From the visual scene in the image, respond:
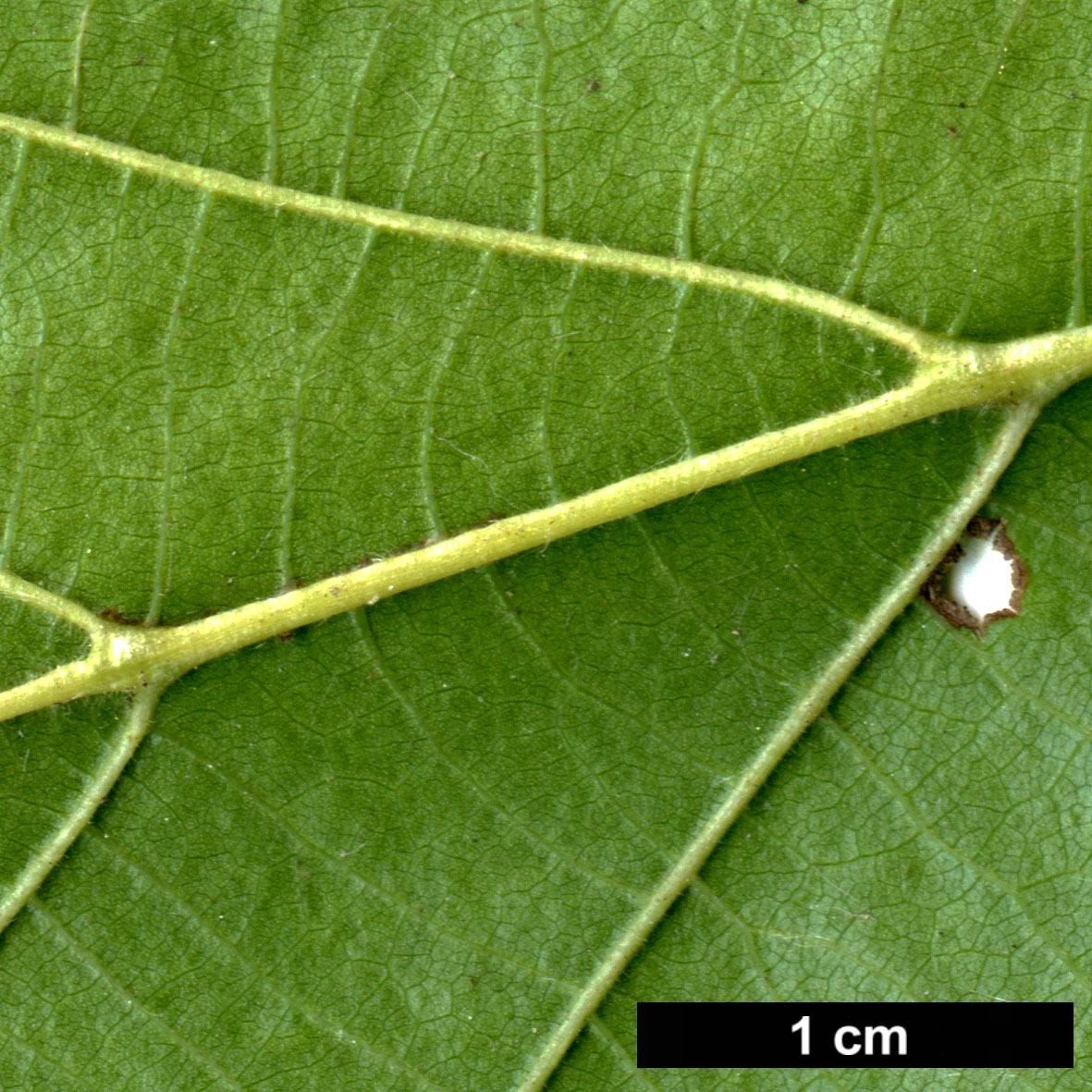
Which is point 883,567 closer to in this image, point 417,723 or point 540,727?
point 540,727

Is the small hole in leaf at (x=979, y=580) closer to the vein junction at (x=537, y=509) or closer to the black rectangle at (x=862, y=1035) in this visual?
the vein junction at (x=537, y=509)

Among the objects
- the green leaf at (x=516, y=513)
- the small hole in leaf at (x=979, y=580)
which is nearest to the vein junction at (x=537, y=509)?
the green leaf at (x=516, y=513)

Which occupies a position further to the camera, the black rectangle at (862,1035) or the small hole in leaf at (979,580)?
the black rectangle at (862,1035)

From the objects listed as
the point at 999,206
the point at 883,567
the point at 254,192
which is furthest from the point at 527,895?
the point at 999,206

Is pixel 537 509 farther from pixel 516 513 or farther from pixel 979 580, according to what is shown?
pixel 979 580

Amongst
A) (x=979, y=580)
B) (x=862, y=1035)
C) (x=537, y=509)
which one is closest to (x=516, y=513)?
(x=537, y=509)

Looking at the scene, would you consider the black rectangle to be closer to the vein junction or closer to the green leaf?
the green leaf
